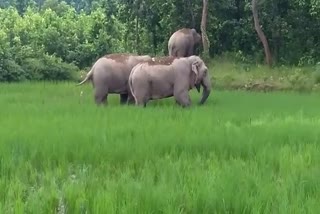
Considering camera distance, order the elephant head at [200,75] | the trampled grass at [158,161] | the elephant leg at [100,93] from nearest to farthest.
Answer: the trampled grass at [158,161]
the elephant head at [200,75]
the elephant leg at [100,93]

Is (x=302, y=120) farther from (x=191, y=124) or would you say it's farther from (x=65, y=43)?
(x=65, y=43)

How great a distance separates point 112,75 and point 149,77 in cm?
109

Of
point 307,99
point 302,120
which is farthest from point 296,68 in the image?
point 302,120

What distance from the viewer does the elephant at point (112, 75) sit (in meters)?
12.4

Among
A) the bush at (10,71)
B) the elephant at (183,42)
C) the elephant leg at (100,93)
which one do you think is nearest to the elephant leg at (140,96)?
the elephant leg at (100,93)

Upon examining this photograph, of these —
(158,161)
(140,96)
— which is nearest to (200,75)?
(140,96)

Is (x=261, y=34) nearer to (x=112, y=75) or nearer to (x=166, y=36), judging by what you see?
(x=166, y=36)

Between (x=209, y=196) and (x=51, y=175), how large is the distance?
158 cm

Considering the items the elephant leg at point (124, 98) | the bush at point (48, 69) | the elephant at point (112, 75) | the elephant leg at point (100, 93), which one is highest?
the elephant at point (112, 75)

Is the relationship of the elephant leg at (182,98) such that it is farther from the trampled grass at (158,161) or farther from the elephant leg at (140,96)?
the trampled grass at (158,161)

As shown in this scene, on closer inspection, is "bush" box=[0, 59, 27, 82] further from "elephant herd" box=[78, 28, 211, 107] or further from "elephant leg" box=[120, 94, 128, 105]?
"elephant herd" box=[78, 28, 211, 107]

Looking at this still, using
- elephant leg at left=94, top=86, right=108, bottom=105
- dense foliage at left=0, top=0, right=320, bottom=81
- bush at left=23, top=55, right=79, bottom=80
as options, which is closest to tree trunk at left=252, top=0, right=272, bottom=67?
dense foliage at left=0, top=0, right=320, bottom=81

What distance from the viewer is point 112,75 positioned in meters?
12.5

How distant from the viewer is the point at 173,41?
58.4 feet
